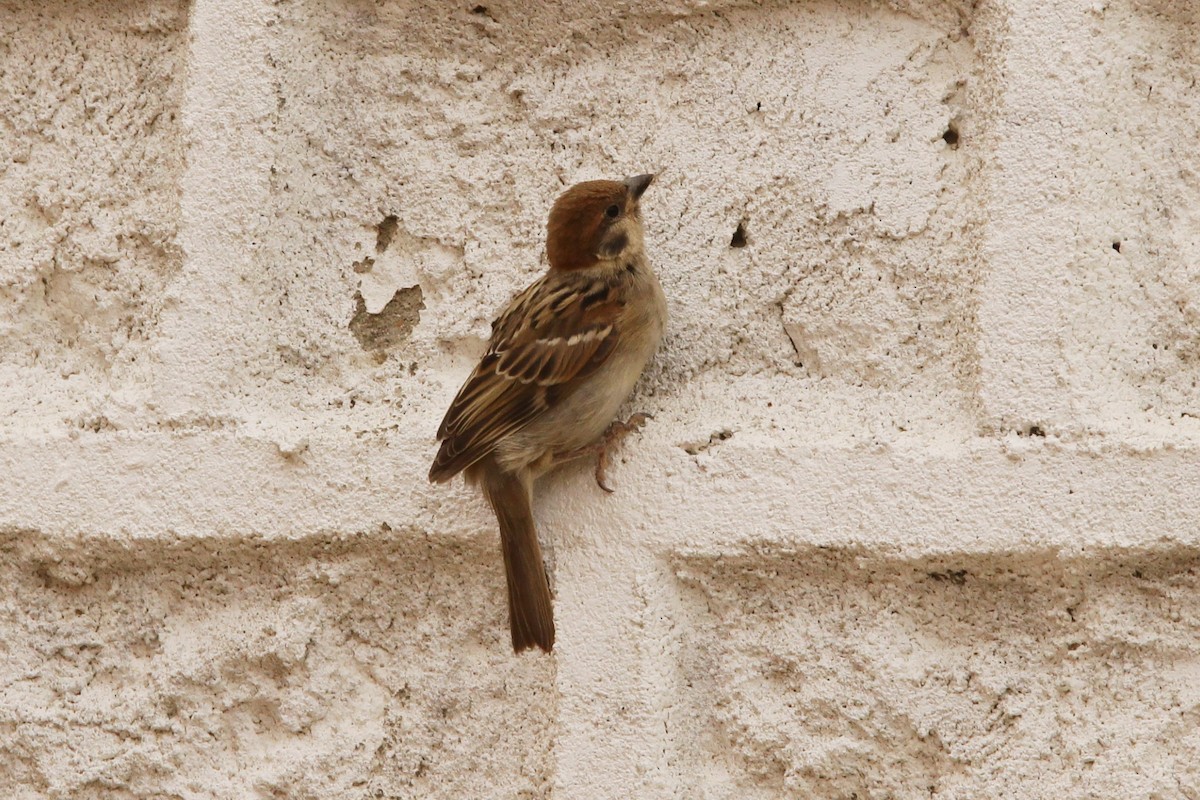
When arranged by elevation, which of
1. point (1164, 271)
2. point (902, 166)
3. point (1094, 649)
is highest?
point (902, 166)

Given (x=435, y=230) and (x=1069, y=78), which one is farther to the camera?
(x=435, y=230)

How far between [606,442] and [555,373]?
0.17 meters

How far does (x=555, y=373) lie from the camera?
2.19 metres

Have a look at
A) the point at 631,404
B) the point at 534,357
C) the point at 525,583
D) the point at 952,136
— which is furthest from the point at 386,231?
the point at 952,136

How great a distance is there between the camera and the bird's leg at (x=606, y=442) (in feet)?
6.76

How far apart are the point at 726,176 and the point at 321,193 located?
63 centimetres

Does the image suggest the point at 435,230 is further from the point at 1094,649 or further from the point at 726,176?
the point at 1094,649

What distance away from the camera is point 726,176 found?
2170 mm

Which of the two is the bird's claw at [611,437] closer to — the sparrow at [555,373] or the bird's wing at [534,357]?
the sparrow at [555,373]

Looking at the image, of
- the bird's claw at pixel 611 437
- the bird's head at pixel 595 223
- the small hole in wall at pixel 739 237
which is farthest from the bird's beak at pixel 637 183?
the bird's claw at pixel 611 437

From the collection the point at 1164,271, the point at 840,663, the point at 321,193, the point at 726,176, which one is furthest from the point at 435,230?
the point at 1164,271

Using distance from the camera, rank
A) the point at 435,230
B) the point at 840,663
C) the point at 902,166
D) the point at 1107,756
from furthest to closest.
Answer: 1. the point at 435,230
2. the point at 902,166
3. the point at 840,663
4. the point at 1107,756

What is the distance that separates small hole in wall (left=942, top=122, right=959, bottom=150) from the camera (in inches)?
82.0

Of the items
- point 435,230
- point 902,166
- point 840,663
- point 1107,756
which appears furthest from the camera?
point 435,230
